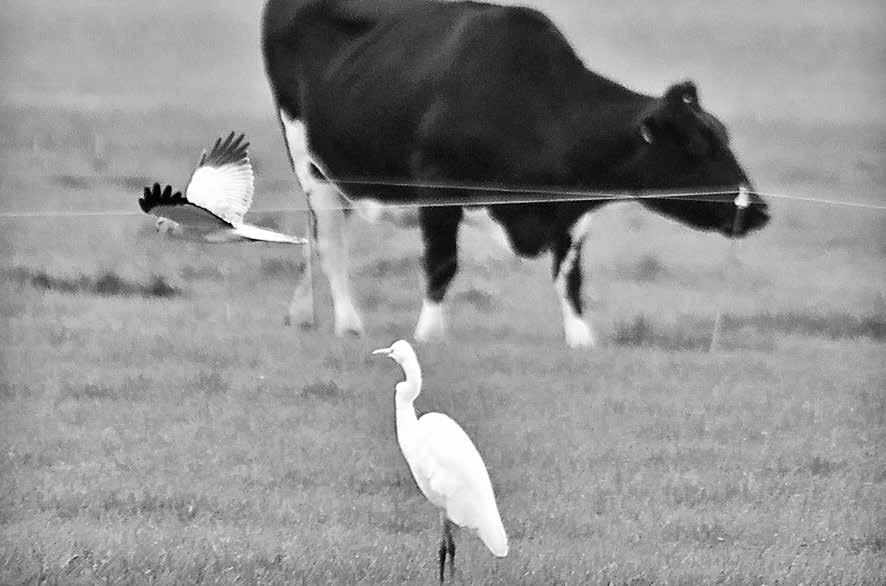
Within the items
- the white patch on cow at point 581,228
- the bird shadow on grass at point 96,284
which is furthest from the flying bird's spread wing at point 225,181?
the white patch on cow at point 581,228

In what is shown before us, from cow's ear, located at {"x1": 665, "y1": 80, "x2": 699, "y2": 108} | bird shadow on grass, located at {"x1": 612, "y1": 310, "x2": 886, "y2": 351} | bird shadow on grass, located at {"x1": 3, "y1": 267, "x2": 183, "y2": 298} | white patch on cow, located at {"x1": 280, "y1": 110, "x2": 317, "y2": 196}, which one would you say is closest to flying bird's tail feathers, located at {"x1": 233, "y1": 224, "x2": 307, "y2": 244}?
white patch on cow, located at {"x1": 280, "y1": 110, "x2": 317, "y2": 196}

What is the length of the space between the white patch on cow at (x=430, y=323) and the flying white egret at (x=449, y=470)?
635 mm

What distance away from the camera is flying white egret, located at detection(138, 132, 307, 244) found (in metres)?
5.37

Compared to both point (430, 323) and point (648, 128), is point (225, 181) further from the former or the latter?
point (648, 128)

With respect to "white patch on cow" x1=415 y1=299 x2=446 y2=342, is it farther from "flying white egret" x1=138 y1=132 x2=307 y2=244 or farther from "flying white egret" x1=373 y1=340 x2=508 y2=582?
"flying white egret" x1=373 y1=340 x2=508 y2=582

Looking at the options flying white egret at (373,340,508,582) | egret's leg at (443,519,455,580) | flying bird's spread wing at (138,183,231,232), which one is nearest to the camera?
flying white egret at (373,340,508,582)

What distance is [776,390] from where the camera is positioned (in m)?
5.61

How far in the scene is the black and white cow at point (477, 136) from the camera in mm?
5504

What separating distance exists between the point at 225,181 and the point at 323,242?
323 millimetres

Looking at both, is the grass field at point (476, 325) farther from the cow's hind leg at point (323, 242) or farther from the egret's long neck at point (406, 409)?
the egret's long neck at point (406, 409)

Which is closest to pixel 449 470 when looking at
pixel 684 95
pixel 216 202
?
pixel 216 202

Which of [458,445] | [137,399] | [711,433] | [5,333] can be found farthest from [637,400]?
[5,333]

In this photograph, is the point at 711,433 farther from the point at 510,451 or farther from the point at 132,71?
the point at 132,71

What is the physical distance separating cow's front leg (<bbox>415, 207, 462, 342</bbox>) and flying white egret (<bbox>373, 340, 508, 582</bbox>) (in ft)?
2.11
